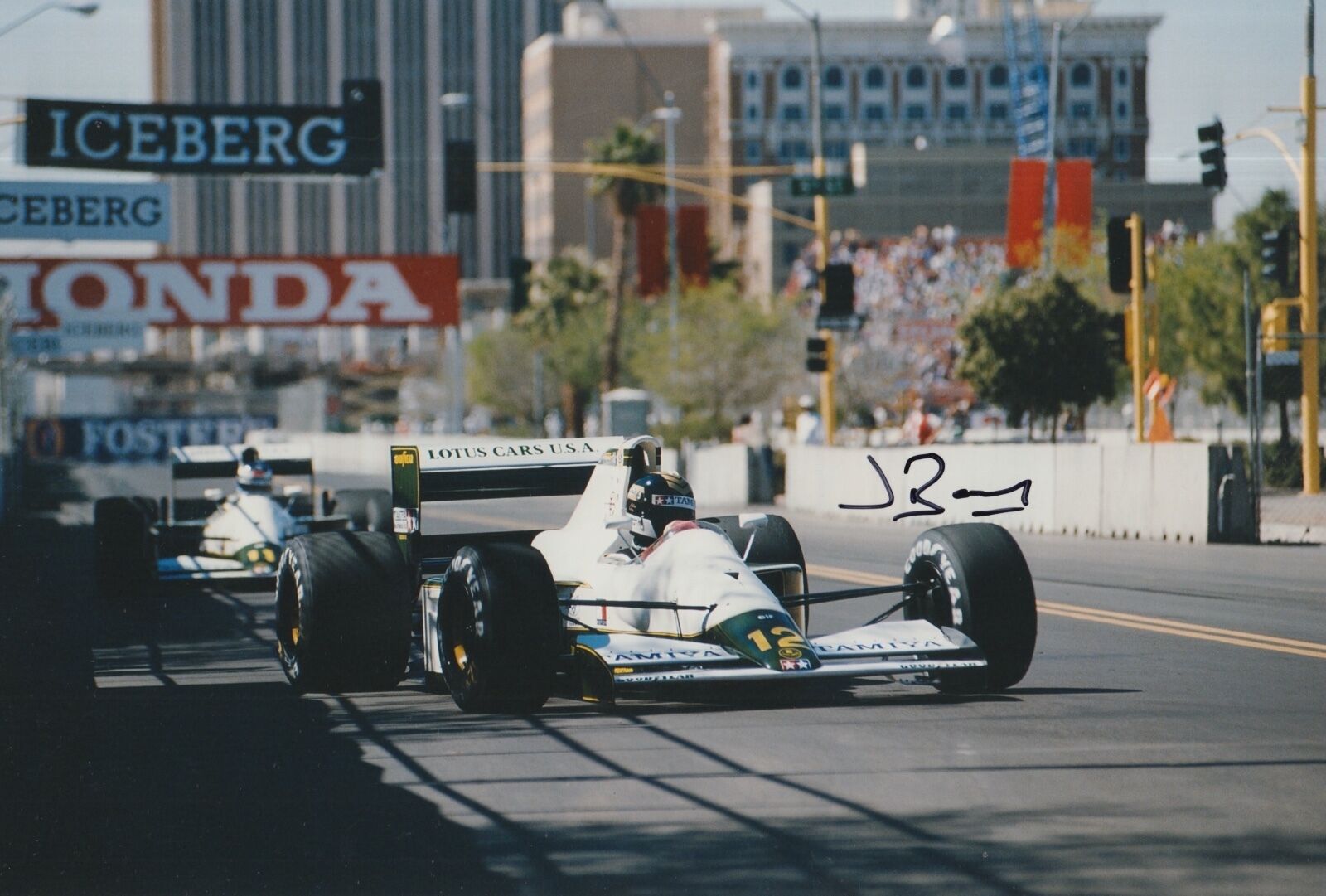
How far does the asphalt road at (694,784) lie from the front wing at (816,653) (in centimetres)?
24

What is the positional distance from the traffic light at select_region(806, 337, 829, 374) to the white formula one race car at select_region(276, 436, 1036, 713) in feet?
70.3

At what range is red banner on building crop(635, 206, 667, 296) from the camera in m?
63.3

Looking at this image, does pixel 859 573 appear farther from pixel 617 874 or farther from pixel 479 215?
pixel 479 215

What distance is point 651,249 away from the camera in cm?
6419

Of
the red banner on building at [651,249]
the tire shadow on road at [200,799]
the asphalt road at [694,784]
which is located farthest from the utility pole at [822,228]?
the red banner on building at [651,249]

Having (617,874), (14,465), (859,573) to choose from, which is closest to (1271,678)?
(617,874)

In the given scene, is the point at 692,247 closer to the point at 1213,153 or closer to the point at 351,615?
the point at 1213,153

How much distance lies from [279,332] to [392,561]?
150520 mm

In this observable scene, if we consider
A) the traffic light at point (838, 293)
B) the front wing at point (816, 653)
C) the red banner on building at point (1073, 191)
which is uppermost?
the red banner on building at point (1073, 191)

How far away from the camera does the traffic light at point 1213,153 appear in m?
26.5

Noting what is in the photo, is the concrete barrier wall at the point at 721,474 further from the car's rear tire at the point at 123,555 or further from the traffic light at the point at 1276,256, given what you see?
the car's rear tire at the point at 123,555

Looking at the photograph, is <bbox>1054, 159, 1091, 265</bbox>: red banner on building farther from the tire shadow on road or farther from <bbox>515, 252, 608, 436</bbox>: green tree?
the tire shadow on road

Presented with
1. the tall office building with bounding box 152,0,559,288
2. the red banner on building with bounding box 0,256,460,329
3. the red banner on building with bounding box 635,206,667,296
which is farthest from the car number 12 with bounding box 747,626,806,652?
the tall office building with bounding box 152,0,559,288

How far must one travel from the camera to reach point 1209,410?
59.7m
